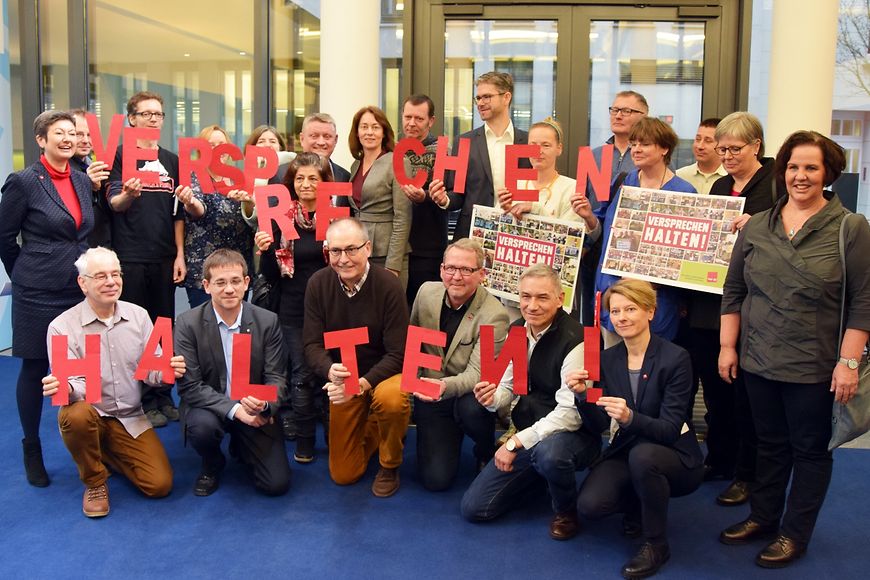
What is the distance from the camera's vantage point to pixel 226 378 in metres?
3.38

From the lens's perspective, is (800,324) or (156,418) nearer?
(800,324)

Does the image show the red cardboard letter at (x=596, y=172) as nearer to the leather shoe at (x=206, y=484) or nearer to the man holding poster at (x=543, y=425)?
the man holding poster at (x=543, y=425)

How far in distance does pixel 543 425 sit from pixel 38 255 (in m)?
2.17

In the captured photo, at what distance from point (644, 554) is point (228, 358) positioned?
1.80 metres

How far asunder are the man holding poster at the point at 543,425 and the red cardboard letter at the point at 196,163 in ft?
4.93

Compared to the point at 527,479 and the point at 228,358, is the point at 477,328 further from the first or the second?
the point at 228,358

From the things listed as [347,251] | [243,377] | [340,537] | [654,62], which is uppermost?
[654,62]

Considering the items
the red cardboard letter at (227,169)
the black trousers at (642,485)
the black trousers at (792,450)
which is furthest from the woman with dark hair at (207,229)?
the black trousers at (792,450)

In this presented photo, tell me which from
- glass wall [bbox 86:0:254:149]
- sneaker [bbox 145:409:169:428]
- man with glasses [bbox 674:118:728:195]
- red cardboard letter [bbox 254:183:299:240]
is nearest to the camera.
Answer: red cardboard letter [bbox 254:183:299:240]

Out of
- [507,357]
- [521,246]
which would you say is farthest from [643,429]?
[521,246]

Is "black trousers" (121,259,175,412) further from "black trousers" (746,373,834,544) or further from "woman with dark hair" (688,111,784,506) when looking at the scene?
"black trousers" (746,373,834,544)

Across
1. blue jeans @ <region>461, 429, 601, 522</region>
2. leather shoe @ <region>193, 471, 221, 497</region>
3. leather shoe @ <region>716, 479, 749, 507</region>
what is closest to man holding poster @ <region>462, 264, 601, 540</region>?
blue jeans @ <region>461, 429, 601, 522</region>

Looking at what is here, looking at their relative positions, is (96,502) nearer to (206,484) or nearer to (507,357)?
(206,484)

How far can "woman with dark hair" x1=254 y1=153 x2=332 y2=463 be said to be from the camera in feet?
12.0
